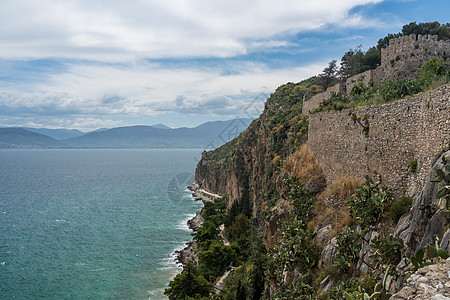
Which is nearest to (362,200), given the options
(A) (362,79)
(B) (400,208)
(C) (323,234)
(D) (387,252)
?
(B) (400,208)

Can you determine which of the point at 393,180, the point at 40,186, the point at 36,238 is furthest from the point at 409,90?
the point at 40,186

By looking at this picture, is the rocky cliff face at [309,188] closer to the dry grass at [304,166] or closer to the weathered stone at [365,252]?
the weathered stone at [365,252]

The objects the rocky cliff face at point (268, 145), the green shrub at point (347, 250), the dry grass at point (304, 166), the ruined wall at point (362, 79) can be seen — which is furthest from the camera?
the rocky cliff face at point (268, 145)

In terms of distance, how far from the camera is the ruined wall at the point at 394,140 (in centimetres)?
962

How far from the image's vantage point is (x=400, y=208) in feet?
35.0

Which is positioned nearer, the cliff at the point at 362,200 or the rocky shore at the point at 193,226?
the cliff at the point at 362,200

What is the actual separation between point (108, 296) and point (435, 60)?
38.9 metres

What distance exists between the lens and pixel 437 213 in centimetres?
800

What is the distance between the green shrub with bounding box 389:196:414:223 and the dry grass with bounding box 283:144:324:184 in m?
8.91

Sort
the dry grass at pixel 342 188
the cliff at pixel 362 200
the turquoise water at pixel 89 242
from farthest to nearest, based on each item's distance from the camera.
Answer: the turquoise water at pixel 89 242 → the dry grass at pixel 342 188 → the cliff at pixel 362 200

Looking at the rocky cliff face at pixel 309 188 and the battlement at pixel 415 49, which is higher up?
the battlement at pixel 415 49

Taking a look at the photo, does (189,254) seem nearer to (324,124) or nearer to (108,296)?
(108,296)

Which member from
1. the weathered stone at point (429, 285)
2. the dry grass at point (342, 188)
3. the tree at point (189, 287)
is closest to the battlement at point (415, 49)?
the dry grass at point (342, 188)

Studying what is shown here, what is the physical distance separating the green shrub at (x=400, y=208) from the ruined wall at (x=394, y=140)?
0.40 meters
